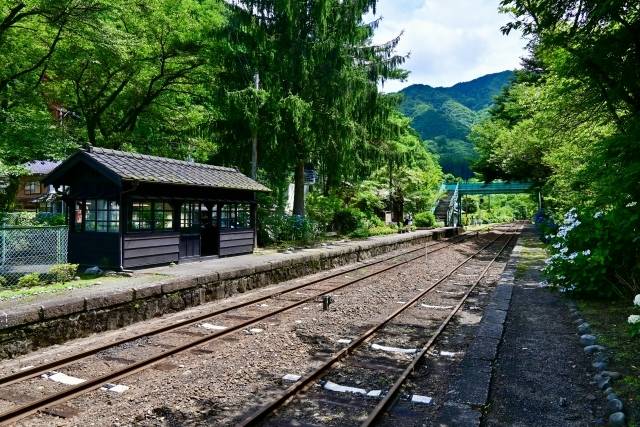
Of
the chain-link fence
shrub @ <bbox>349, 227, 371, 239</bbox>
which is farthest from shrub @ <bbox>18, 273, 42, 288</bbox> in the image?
shrub @ <bbox>349, 227, 371, 239</bbox>

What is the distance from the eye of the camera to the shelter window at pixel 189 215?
14.4 m

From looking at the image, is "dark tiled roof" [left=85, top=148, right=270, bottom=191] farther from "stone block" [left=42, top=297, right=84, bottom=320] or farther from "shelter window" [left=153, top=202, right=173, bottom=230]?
"stone block" [left=42, top=297, right=84, bottom=320]

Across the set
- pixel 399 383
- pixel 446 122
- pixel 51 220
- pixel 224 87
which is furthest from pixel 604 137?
pixel 446 122

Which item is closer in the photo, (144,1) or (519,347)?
(519,347)

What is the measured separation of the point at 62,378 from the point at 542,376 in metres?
6.19

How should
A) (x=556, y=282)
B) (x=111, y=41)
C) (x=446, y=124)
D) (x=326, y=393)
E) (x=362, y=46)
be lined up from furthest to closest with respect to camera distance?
1. (x=446, y=124)
2. (x=362, y=46)
3. (x=111, y=41)
4. (x=556, y=282)
5. (x=326, y=393)

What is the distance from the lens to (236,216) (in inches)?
665

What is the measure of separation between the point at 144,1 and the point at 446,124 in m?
108

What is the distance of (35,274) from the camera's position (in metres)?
9.97

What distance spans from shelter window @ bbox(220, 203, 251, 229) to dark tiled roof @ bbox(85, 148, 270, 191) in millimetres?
822

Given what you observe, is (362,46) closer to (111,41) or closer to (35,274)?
(111,41)

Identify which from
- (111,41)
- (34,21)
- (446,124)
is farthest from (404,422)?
(446,124)

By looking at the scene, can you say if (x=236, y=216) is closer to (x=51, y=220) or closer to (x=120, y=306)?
(x=51, y=220)

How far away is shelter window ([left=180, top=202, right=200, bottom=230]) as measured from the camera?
14.4 metres
